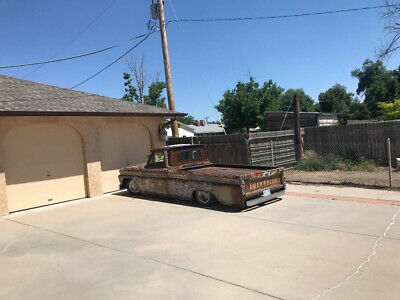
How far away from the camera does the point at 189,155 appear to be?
10477mm

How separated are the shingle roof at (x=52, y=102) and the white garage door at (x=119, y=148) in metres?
0.83

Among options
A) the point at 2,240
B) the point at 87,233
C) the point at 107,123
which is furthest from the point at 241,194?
the point at 107,123

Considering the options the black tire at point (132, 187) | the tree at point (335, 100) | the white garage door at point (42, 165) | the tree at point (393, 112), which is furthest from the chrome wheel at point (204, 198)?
the tree at point (335, 100)

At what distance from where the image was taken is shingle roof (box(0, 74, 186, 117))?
32.3 feet

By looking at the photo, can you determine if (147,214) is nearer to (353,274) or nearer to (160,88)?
(353,274)

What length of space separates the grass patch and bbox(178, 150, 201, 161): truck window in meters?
6.08

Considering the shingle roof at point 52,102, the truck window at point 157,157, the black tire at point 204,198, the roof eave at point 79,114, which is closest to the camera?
the black tire at point 204,198

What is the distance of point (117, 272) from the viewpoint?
4930 millimetres

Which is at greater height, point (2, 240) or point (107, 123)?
point (107, 123)

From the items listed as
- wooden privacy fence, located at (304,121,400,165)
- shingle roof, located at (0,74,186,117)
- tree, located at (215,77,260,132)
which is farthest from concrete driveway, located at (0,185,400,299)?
tree, located at (215,77,260,132)

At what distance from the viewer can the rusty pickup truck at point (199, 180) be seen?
813cm

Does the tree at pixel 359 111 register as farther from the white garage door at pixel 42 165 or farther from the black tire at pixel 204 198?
the white garage door at pixel 42 165

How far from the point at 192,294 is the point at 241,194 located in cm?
404

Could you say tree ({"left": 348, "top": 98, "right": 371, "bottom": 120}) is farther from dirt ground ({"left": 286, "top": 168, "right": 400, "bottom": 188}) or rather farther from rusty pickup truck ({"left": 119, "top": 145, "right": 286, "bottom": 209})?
rusty pickup truck ({"left": 119, "top": 145, "right": 286, "bottom": 209})
